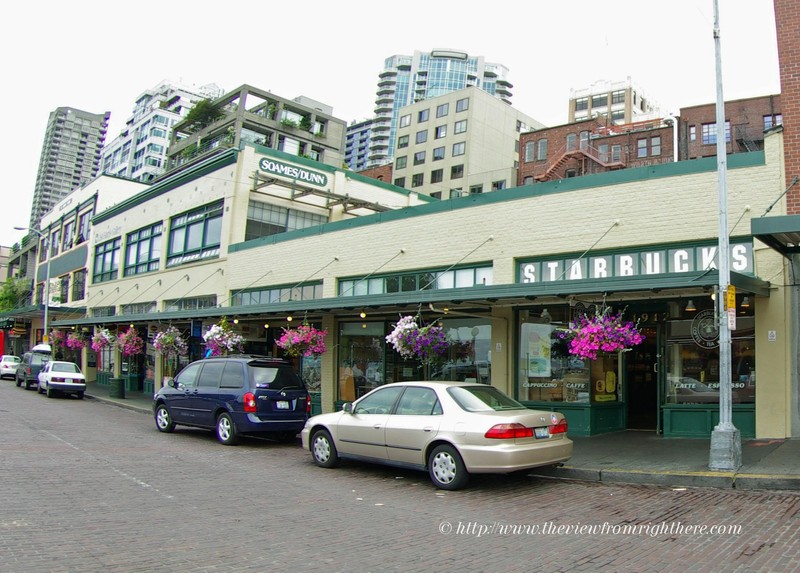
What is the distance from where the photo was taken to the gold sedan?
Answer: 8.51 m

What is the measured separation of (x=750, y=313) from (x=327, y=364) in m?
11.3

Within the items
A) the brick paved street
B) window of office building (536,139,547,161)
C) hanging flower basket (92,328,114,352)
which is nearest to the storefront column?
the brick paved street

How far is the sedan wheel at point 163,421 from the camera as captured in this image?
15.4 metres

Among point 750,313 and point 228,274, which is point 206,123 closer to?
point 228,274

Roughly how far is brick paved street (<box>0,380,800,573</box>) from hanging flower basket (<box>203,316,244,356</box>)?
818cm

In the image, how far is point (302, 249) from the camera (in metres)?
21.0

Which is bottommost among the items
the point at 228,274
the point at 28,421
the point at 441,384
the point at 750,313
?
the point at 28,421

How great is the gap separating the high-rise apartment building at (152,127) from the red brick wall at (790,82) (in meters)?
111

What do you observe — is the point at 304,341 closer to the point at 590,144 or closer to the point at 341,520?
the point at 341,520

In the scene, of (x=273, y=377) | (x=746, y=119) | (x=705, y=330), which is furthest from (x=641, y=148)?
(x=273, y=377)

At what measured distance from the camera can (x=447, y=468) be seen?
348 inches

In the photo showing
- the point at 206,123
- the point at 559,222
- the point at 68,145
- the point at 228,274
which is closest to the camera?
the point at 559,222

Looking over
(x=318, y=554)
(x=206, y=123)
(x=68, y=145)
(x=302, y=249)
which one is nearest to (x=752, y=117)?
(x=302, y=249)

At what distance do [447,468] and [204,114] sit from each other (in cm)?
6547
